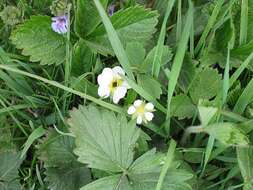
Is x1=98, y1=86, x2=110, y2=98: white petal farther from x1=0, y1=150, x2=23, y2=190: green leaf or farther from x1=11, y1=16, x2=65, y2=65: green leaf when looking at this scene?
x1=0, y1=150, x2=23, y2=190: green leaf

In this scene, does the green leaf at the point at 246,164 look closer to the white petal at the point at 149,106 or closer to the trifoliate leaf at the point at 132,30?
the white petal at the point at 149,106

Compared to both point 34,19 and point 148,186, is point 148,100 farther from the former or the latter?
point 34,19

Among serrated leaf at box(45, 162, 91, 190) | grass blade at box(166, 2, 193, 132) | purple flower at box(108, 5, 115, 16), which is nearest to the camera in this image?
grass blade at box(166, 2, 193, 132)

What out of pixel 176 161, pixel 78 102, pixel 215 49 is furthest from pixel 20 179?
pixel 215 49

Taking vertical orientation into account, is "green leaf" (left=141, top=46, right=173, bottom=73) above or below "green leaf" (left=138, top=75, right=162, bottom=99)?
above

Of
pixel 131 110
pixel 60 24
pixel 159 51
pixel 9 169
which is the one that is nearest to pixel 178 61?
pixel 159 51

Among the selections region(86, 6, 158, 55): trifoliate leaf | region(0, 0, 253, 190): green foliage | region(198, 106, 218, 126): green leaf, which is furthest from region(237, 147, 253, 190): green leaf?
region(86, 6, 158, 55): trifoliate leaf
